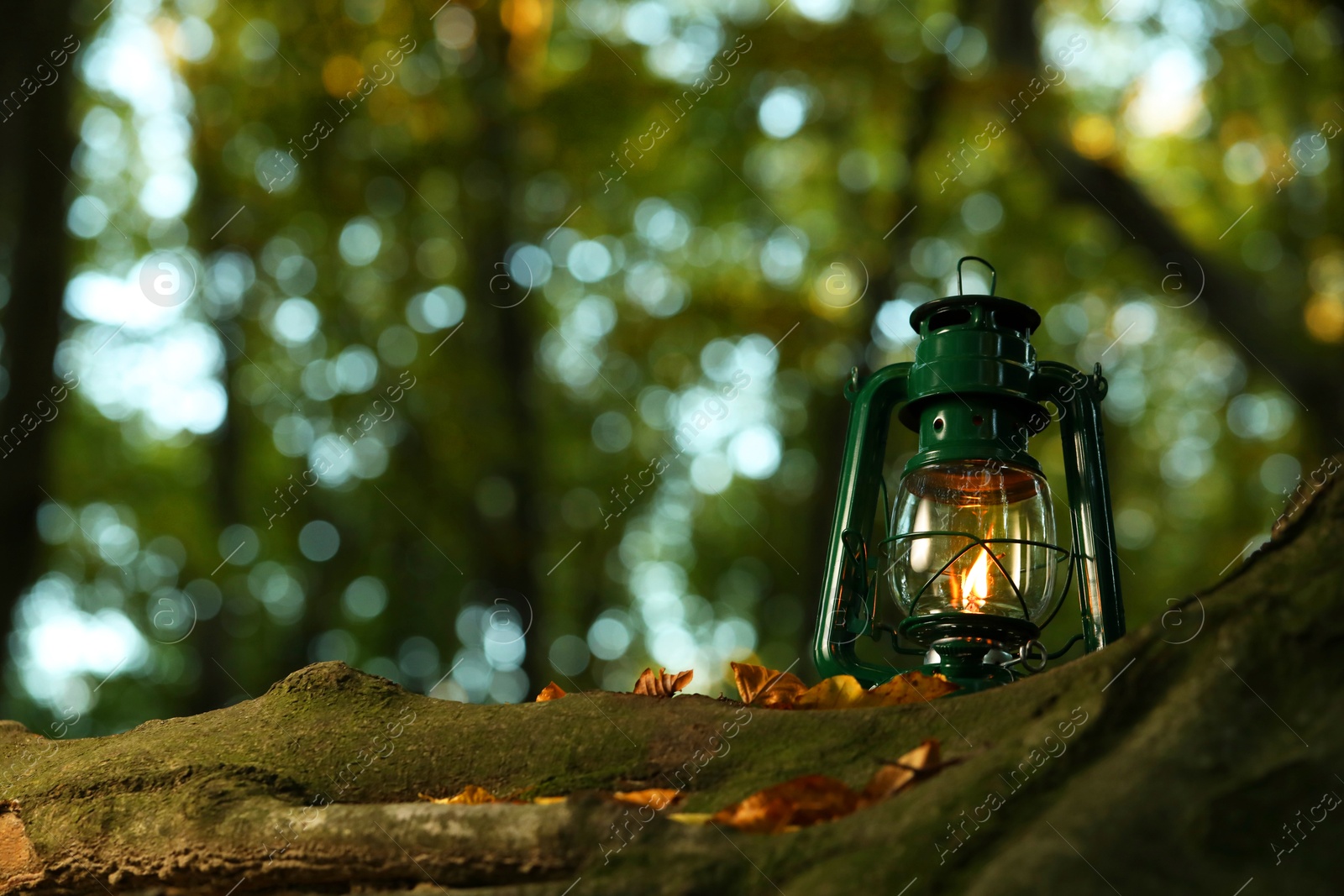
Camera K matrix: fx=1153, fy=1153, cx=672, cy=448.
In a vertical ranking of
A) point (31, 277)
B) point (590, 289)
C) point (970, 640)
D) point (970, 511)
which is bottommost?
point (970, 640)

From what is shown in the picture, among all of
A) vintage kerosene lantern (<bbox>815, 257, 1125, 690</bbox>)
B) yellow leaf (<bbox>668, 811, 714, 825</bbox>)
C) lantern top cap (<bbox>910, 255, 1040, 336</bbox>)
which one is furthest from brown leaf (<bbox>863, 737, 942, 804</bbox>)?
lantern top cap (<bbox>910, 255, 1040, 336</bbox>)

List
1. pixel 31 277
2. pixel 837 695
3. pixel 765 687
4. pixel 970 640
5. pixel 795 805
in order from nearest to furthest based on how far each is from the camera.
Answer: pixel 795 805
pixel 837 695
pixel 765 687
pixel 970 640
pixel 31 277

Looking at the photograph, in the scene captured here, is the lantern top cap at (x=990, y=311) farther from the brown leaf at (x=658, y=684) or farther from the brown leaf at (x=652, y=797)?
the brown leaf at (x=652, y=797)

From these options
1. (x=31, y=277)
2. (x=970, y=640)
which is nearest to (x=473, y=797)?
(x=970, y=640)

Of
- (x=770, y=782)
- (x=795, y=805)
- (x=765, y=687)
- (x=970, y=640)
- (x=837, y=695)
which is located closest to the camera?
(x=795, y=805)

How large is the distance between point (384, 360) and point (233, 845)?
1003 cm

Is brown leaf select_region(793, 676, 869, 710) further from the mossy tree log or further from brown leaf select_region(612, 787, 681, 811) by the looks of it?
brown leaf select_region(612, 787, 681, 811)

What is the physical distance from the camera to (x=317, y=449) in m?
12.1

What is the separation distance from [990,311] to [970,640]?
0.71 meters

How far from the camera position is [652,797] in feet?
5.57

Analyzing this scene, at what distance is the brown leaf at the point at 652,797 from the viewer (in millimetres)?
1655

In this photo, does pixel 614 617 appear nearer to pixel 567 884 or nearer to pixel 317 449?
pixel 317 449

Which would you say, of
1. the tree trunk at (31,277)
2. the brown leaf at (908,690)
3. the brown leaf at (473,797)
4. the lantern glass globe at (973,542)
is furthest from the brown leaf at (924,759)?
the tree trunk at (31,277)

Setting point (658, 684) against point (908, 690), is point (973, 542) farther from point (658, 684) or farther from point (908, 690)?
point (658, 684)
